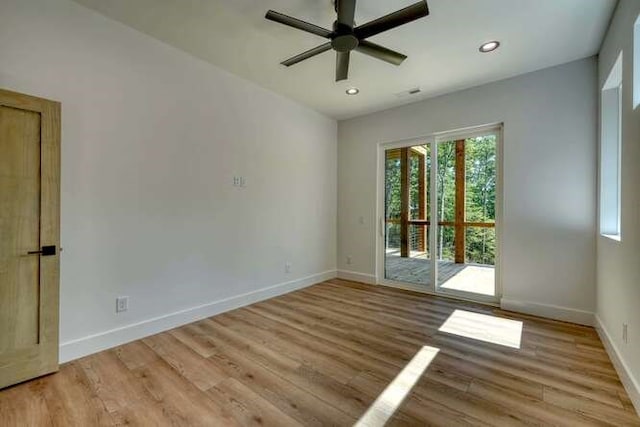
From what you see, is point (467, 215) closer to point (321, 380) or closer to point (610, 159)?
point (610, 159)

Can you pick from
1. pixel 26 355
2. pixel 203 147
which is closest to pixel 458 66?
pixel 203 147

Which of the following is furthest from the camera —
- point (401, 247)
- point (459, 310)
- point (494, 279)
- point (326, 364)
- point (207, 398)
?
point (401, 247)

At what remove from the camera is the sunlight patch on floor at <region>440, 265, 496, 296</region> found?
3816mm

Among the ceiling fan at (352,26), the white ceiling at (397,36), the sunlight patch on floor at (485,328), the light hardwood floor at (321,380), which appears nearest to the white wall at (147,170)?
the white ceiling at (397,36)

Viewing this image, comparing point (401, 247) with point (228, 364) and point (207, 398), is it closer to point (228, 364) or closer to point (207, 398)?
point (228, 364)

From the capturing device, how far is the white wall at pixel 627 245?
1.80 metres

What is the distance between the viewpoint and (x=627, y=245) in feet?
6.48

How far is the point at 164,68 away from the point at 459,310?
4.21 m

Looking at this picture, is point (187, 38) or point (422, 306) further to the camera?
point (422, 306)

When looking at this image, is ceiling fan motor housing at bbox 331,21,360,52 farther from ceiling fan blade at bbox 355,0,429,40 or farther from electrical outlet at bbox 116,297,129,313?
electrical outlet at bbox 116,297,129,313

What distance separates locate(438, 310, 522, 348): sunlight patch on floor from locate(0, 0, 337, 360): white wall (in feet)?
7.43

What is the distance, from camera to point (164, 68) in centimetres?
288

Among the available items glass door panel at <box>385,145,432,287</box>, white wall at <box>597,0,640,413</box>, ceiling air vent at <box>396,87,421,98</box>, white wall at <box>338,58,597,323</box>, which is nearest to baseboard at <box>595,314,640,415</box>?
white wall at <box>597,0,640,413</box>

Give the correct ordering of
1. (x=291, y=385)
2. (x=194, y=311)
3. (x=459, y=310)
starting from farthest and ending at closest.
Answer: (x=459, y=310) → (x=194, y=311) → (x=291, y=385)
